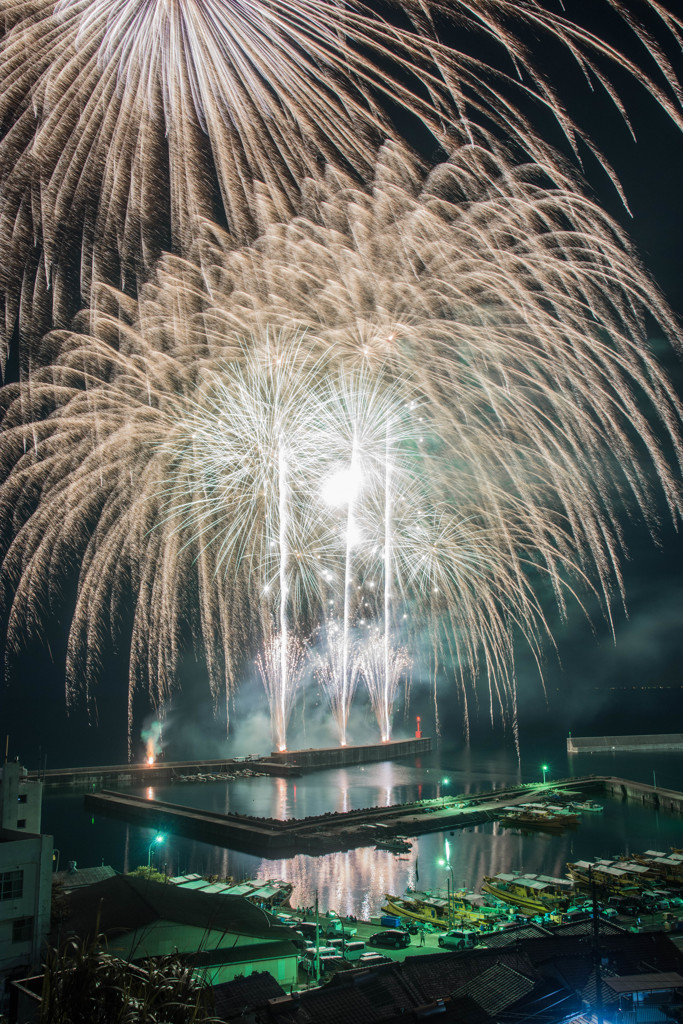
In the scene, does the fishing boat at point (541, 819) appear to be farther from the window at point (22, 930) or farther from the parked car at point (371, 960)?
the window at point (22, 930)

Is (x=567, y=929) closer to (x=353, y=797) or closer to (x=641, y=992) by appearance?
(x=641, y=992)

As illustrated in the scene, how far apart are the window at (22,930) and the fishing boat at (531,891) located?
1495cm

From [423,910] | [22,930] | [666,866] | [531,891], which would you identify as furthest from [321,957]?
[666,866]

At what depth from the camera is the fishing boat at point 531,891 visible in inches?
954

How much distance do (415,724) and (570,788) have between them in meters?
55.7

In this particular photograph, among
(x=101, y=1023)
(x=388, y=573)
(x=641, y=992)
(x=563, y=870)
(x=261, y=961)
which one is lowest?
(x=563, y=870)

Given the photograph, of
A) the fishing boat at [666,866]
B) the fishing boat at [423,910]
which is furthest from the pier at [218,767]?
the fishing boat at [423,910]

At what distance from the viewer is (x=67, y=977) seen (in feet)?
24.0

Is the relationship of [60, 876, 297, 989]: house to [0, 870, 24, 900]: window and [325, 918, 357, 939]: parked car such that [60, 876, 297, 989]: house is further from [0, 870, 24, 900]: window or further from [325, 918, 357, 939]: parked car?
[325, 918, 357, 939]: parked car

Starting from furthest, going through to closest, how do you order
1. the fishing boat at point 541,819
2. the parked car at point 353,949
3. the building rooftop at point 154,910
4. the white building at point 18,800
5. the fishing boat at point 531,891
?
the fishing boat at point 541,819, the fishing boat at point 531,891, the white building at point 18,800, the parked car at point 353,949, the building rooftop at point 154,910

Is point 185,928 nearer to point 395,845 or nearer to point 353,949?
point 353,949

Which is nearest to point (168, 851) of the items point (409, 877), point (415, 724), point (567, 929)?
point (409, 877)

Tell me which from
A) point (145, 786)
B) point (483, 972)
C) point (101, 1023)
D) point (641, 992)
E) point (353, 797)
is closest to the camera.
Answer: point (101, 1023)

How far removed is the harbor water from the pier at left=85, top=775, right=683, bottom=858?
914 mm
